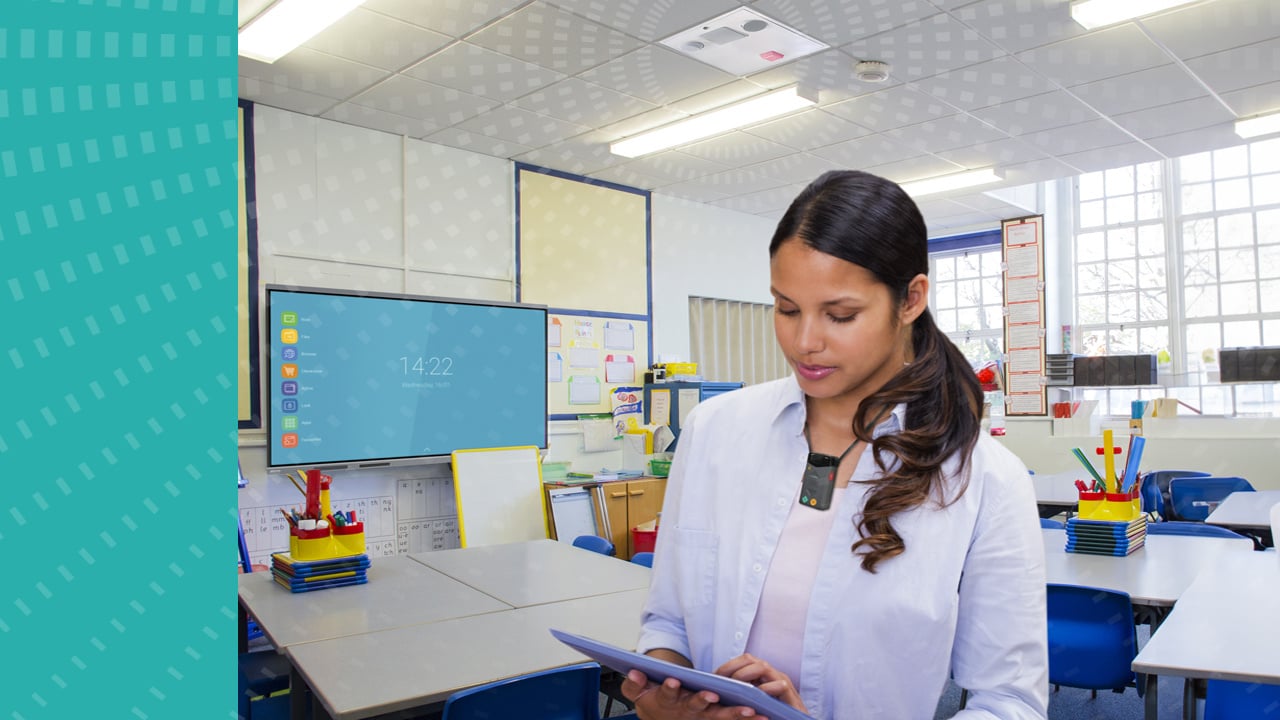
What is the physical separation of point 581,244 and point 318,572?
3674 millimetres

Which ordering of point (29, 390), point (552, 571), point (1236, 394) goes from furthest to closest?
point (1236, 394)
point (552, 571)
point (29, 390)

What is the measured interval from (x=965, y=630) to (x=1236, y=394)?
7.71 metres

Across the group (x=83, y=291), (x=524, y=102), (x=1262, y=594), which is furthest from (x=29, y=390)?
(x=524, y=102)

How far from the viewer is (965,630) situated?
1.05m

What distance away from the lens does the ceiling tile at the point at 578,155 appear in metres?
5.36

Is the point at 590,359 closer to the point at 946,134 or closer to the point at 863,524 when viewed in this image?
the point at 946,134

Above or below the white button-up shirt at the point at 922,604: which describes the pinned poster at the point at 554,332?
above

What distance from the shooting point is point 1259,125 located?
17.1 ft

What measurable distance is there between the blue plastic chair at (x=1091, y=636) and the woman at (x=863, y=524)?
5.52 ft

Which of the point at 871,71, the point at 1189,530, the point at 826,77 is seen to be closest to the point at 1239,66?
the point at 871,71

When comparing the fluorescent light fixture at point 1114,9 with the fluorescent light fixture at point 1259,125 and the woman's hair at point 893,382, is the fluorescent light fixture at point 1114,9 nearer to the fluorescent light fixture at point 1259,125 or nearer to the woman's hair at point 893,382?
the fluorescent light fixture at point 1259,125

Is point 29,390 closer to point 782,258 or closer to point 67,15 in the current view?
point 67,15

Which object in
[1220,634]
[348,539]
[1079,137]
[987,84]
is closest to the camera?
[1220,634]

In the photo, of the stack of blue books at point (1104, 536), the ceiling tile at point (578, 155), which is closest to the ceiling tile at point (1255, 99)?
the stack of blue books at point (1104, 536)
